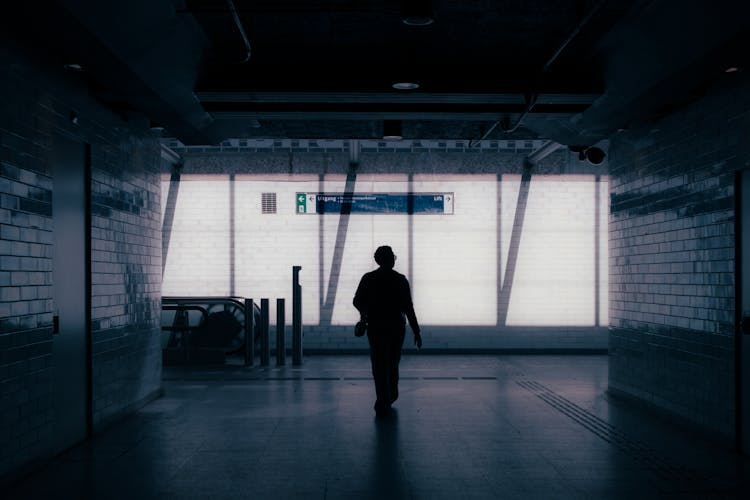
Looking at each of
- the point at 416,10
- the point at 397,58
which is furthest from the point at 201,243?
the point at 416,10

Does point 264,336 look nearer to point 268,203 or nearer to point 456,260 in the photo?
point 268,203

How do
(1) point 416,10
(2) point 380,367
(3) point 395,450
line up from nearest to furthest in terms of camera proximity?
(1) point 416,10 → (3) point 395,450 → (2) point 380,367

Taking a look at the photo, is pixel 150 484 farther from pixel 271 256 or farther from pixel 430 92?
pixel 271 256

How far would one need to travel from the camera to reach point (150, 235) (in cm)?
718

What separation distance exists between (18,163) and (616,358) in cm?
605

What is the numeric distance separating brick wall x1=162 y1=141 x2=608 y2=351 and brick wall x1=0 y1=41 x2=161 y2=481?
4.74 meters

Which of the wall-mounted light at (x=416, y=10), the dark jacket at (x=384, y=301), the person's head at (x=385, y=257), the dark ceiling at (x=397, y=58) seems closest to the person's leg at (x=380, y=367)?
the dark jacket at (x=384, y=301)

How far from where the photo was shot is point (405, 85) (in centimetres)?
565

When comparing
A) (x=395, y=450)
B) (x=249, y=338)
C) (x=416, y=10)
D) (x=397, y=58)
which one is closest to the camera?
(x=416, y=10)

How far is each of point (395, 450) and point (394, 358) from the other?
4.84 feet

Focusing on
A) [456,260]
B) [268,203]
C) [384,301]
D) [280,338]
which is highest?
[268,203]

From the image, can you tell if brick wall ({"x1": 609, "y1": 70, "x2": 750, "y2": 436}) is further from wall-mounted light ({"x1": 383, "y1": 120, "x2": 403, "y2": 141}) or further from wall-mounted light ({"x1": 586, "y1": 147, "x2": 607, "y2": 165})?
wall-mounted light ({"x1": 383, "y1": 120, "x2": 403, "y2": 141})

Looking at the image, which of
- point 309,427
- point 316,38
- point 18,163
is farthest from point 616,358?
point 18,163

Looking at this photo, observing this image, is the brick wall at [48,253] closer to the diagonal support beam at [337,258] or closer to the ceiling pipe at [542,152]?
the diagonal support beam at [337,258]
